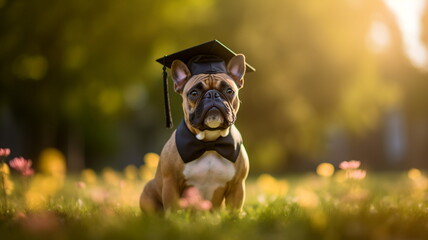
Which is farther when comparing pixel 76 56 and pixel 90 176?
pixel 76 56

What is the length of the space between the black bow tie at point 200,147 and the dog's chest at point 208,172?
0.05 m

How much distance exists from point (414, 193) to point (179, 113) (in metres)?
9.18

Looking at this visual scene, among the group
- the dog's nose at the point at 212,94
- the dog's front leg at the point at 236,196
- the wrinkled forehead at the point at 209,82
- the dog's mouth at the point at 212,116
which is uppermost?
the wrinkled forehead at the point at 209,82

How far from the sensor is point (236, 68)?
14.6 feet

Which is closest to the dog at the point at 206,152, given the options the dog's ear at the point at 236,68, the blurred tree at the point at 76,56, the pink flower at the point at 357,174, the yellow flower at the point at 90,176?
the dog's ear at the point at 236,68

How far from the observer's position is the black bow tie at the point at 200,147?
4.14 meters

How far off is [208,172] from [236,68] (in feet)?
3.28

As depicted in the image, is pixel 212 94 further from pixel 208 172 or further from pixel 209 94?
pixel 208 172

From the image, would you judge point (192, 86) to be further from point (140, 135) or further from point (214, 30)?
point (140, 135)

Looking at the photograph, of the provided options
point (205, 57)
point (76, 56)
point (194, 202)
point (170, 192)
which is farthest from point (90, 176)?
point (76, 56)

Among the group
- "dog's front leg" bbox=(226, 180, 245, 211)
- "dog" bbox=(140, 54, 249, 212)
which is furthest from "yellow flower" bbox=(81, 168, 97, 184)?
"dog's front leg" bbox=(226, 180, 245, 211)

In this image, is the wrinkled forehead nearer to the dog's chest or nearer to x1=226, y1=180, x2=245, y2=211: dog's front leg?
the dog's chest

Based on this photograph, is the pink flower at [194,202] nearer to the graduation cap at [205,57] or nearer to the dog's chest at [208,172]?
the dog's chest at [208,172]

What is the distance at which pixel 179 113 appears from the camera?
14.3 meters
